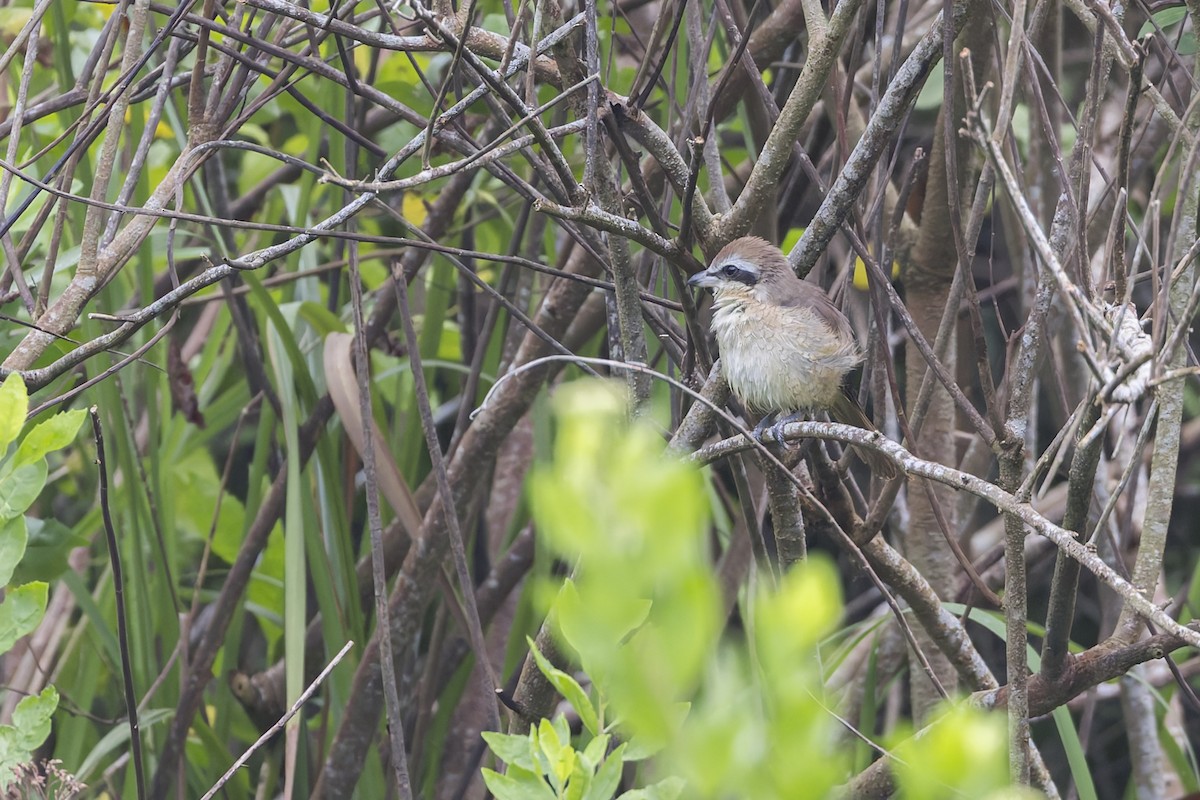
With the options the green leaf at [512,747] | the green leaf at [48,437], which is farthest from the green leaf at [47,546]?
the green leaf at [512,747]

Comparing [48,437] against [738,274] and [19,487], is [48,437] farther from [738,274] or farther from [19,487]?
[738,274]

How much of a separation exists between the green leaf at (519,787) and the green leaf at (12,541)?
635 millimetres

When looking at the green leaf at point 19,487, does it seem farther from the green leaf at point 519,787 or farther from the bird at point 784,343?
the bird at point 784,343

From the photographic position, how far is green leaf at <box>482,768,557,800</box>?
3.52 feet

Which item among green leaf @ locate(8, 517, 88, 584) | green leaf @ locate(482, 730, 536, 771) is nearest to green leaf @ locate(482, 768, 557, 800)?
green leaf @ locate(482, 730, 536, 771)

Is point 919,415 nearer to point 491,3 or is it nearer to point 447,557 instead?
point 447,557

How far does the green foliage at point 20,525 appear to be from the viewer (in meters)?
1.25

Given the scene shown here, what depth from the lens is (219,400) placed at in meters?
3.32

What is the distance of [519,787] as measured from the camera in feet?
3.58

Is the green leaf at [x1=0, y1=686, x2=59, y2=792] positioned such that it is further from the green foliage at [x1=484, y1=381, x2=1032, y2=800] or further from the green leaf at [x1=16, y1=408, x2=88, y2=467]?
the green foliage at [x1=484, y1=381, x2=1032, y2=800]

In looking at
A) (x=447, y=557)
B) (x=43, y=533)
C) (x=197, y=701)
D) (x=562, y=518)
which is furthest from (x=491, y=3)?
(x=562, y=518)

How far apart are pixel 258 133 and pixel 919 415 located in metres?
2.24

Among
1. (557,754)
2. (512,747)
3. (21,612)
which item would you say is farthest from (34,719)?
(557,754)

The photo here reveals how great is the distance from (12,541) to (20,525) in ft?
0.07
